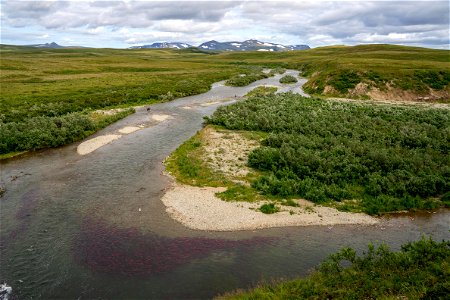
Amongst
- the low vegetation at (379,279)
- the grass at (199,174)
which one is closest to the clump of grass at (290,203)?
the grass at (199,174)

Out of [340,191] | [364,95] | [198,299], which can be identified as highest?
[364,95]

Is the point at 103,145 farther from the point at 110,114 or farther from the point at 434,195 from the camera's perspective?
the point at 434,195

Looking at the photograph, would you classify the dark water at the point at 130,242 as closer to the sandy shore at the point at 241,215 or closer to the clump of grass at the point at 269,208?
the sandy shore at the point at 241,215

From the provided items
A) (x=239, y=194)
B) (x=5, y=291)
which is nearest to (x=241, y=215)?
(x=239, y=194)

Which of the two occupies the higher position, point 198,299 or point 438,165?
point 438,165

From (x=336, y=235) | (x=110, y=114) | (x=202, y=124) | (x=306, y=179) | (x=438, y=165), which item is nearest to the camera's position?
(x=336, y=235)

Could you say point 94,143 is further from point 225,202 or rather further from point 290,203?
point 290,203

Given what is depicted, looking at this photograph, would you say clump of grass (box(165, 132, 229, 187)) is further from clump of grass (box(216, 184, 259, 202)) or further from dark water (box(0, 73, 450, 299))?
dark water (box(0, 73, 450, 299))

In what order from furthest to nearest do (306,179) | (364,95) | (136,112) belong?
(364,95) < (136,112) < (306,179)

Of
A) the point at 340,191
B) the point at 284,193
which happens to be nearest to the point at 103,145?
the point at 284,193
